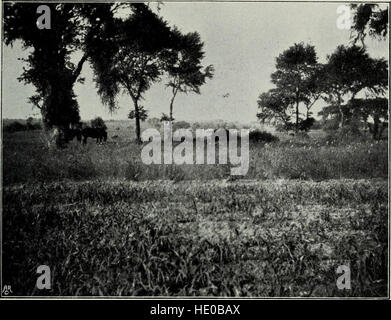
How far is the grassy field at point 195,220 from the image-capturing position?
14.0 feet

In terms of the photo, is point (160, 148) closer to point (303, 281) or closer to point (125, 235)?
point (125, 235)

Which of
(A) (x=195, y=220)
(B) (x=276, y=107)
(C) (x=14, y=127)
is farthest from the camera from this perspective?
(B) (x=276, y=107)

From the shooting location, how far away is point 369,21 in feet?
19.6

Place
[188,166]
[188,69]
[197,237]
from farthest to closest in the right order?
[188,69] < [188,166] < [197,237]

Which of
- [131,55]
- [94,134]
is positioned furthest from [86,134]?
[131,55]

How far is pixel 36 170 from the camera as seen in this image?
5.87 metres

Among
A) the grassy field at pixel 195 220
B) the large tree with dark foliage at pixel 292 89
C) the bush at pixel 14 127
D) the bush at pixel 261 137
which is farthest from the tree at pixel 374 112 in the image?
the bush at pixel 14 127

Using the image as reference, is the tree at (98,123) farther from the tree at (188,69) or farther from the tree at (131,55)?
the tree at (188,69)

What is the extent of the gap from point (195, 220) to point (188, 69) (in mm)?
2574

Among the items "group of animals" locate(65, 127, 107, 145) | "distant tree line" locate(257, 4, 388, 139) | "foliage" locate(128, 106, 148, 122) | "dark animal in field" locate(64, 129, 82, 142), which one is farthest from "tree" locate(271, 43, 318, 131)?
"dark animal in field" locate(64, 129, 82, 142)

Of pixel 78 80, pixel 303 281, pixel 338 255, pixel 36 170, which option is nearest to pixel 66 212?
pixel 36 170

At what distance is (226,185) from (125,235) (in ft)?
6.35

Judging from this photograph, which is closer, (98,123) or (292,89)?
(98,123)

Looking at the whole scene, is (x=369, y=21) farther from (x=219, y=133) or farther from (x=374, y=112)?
(x=219, y=133)
